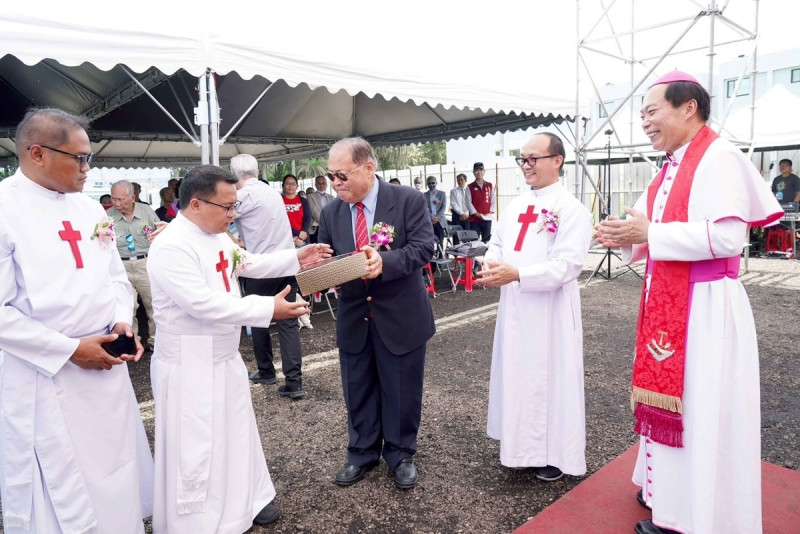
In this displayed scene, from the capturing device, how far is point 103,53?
4.43 metres

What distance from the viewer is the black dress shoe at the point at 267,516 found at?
2.92 metres

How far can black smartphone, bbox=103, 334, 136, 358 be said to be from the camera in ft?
7.58

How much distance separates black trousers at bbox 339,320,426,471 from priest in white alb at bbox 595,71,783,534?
129cm

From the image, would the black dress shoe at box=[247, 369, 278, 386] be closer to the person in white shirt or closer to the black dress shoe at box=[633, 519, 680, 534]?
the black dress shoe at box=[633, 519, 680, 534]

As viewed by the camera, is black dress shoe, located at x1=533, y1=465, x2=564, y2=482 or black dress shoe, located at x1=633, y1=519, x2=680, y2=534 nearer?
black dress shoe, located at x1=633, y1=519, x2=680, y2=534

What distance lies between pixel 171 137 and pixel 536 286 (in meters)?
11.4

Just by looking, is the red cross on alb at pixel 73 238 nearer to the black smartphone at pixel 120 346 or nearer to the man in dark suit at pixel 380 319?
the black smartphone at pixel 120 346

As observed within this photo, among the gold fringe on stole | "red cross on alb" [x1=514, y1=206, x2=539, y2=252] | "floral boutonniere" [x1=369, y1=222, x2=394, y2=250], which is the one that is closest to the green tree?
"red cross on alb" [x1=514, y1=206, x2=539, y2=252]

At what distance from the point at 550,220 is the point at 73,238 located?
2387 mm

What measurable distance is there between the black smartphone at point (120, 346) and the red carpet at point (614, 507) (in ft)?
6.62

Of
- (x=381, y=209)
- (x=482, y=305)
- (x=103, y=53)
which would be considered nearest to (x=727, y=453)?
(x=381, y=209)

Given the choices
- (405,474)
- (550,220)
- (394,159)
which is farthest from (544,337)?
(394,159)

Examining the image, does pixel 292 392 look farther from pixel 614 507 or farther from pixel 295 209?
pixel 295 209

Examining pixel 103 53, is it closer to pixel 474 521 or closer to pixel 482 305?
pixel 474 521
